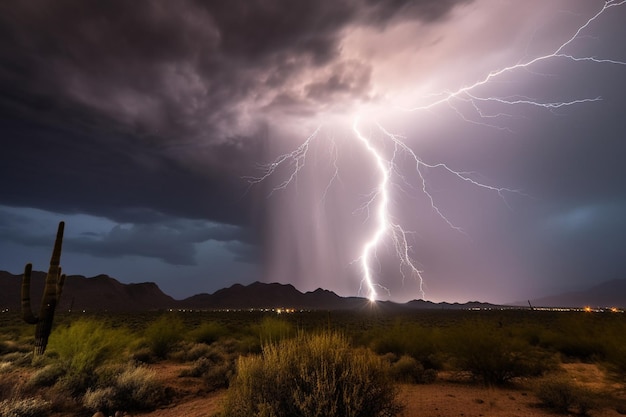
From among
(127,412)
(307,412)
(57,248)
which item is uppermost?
(57,248)

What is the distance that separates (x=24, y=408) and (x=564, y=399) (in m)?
11.2

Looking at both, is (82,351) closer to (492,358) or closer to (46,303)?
(46,303)

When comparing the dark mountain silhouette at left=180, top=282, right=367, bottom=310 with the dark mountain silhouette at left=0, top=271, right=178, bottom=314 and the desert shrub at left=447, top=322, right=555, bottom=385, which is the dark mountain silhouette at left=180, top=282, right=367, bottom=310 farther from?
the desert shrub at left=447, top=322, right=555, bottom=385

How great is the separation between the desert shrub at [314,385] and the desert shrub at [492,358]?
5880 mm

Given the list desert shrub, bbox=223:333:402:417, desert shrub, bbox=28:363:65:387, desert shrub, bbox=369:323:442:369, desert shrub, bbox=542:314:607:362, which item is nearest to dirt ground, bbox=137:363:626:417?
desert shrub, bbox=369:323:442:369

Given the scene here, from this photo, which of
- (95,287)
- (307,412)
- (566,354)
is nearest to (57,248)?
(307,412)

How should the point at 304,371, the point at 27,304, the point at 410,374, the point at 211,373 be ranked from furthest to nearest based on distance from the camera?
the point at 27,304, the point at 410,374, the point at 211,373, the point at 304,371

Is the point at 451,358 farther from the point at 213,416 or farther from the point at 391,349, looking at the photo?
the point at 213,416

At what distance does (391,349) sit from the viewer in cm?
1450

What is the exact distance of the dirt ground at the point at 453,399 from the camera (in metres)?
7.23

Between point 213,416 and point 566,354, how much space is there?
16.4 meters

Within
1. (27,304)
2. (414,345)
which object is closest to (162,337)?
(27,304)

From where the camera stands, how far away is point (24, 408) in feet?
22.2

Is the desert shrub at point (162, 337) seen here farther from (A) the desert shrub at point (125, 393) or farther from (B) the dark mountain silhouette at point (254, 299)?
(B) the dark mountain silhouette at point (254, 299)
